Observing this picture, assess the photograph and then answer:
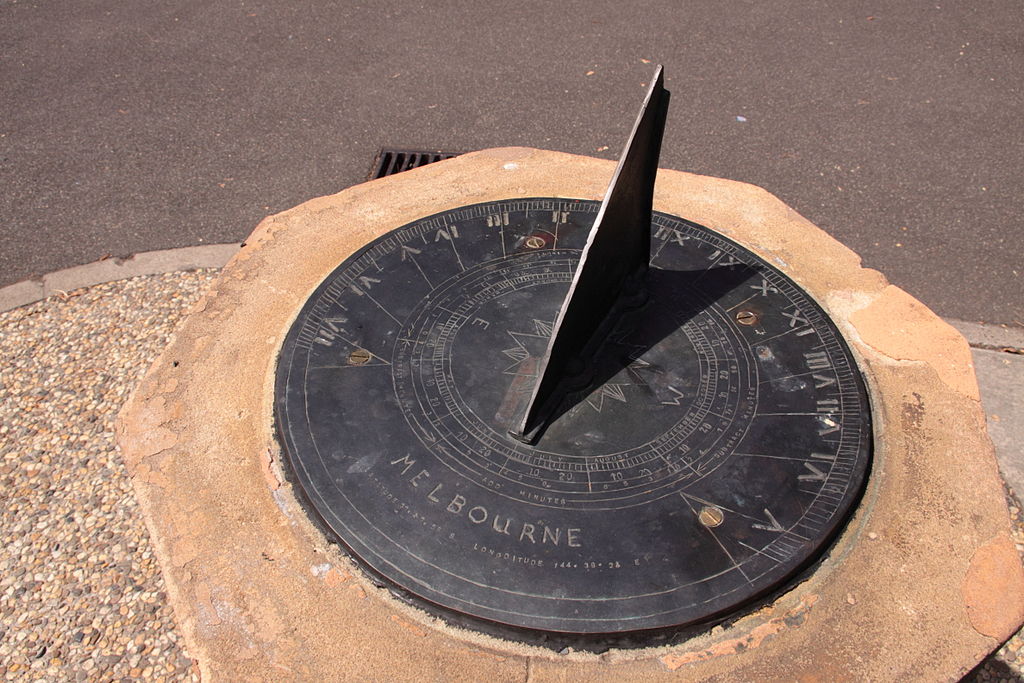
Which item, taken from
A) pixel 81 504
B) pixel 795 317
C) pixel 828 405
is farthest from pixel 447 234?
pixel 81 504

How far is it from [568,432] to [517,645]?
0.77 metres

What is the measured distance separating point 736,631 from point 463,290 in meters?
1.75

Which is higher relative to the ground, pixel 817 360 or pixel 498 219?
pixel 817 360

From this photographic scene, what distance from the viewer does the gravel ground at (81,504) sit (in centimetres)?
306

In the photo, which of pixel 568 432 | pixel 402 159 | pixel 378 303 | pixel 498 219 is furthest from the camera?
pixel 402 159

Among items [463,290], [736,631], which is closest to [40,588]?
[463,290]

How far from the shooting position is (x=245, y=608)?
8.54ft

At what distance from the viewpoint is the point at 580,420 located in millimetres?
2934

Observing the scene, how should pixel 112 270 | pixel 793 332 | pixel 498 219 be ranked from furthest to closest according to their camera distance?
pixel 112 270, pixel 498 219, pixel 793 332

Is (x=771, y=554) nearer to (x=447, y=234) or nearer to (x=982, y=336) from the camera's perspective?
(x=447, y=234)

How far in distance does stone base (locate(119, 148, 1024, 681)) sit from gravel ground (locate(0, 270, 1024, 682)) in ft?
1.12

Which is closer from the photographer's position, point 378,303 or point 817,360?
point 817,360

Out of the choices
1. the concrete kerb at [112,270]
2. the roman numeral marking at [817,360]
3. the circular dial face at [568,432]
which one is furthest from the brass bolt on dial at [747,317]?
the concrete kerb at [112,270]

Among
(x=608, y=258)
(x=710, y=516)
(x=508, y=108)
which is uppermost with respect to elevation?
(x=608, y=258)
